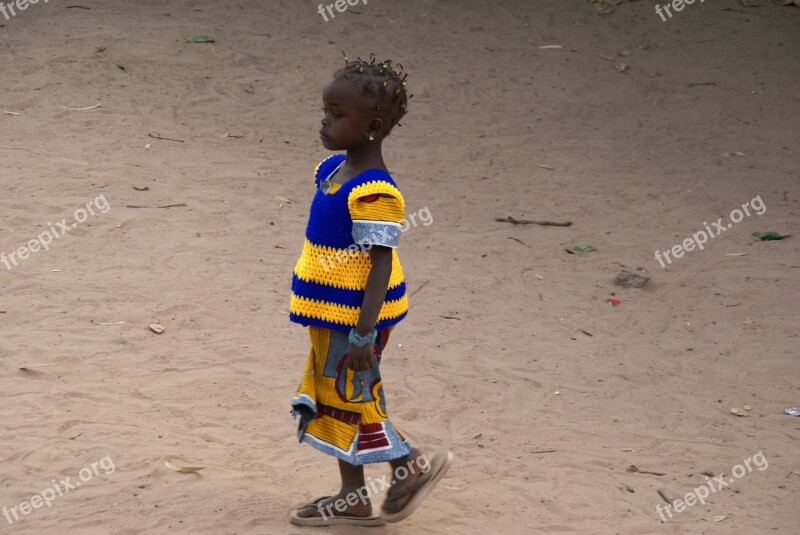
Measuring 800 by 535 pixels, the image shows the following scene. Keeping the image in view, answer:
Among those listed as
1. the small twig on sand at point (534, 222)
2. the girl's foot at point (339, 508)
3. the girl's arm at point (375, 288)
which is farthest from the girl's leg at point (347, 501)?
the small twig on sand at point (534, 222)

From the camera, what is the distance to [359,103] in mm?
3080

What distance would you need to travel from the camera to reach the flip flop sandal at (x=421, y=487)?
11.6 ft

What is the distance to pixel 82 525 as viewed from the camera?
3582mm

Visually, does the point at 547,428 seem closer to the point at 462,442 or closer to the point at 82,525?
the point at 462,442

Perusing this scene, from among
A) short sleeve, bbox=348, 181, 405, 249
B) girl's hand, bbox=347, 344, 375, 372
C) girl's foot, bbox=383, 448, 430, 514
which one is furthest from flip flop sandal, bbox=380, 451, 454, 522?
short sleeve, bbox=348, 181, 405, 249

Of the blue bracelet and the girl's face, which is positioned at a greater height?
the girl's face

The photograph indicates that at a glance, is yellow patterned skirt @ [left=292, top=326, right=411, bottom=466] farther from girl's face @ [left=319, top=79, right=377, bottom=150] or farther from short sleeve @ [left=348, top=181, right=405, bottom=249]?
girl's face @ [left=319, top=79, right=377, bottom=150]

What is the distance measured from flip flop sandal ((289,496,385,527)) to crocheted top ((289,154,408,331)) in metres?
0.77

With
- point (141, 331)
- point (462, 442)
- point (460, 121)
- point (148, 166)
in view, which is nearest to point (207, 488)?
point (462, 442)

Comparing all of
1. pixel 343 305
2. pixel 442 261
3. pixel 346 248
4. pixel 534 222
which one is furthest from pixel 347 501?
pixel 534 222

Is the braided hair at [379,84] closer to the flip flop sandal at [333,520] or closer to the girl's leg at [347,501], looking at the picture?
the girl's leg at [347,501]

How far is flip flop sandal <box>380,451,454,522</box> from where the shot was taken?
3521mm

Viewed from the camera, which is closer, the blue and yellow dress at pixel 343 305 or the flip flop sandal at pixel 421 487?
the blue and yellow dress at pixel 343 305

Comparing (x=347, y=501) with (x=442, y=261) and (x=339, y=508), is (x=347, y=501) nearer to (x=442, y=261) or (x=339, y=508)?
(x=339, y=508)
